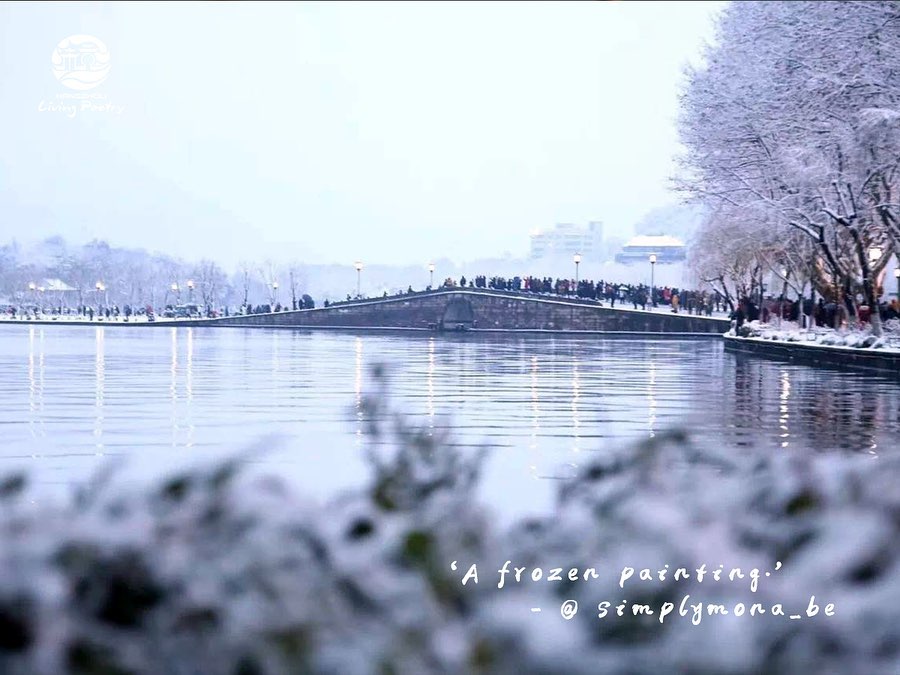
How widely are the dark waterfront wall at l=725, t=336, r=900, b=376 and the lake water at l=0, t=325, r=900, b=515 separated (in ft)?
3.94

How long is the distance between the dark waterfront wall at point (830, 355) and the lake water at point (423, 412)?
3.94 ft

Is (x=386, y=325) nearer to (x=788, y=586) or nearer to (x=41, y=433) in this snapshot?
(x=41, y=433)

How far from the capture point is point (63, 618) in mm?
2855

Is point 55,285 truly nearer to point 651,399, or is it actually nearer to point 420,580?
point 651,399

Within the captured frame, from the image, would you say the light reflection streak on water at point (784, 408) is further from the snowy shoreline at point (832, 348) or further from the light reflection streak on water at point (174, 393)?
the light reflection streak on water at point (174, 393)

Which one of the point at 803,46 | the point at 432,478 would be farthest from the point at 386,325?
the point at 432,478

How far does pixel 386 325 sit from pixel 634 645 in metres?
94.8

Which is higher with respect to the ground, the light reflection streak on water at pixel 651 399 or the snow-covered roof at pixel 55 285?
the snow-covered roof at pixel 55 285

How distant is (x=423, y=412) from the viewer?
19.5 meters

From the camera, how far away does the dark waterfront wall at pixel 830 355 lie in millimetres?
32656

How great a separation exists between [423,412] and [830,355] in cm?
1997

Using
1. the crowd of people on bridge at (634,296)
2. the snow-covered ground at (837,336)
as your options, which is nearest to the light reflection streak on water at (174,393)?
the snow-covered ground at (837,336)

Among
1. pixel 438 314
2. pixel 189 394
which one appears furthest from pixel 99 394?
pixel 438 314

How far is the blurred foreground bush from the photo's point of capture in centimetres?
274
